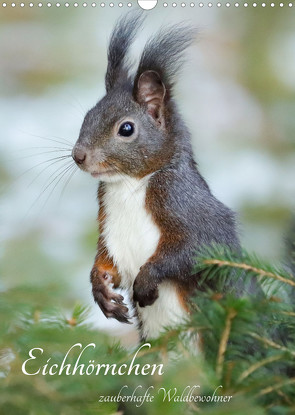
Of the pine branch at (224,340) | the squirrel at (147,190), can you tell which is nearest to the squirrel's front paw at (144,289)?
the squirrel at (147,190)

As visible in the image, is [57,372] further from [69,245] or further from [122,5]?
[69,245]

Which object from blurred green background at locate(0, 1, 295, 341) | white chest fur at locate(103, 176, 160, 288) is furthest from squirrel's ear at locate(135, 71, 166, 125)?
blurred green background at locate(0, 1, 295, 341)

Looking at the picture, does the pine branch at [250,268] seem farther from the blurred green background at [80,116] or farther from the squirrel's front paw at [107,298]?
the blurred green background at [80,116]

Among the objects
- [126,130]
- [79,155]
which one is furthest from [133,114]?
[79,155]

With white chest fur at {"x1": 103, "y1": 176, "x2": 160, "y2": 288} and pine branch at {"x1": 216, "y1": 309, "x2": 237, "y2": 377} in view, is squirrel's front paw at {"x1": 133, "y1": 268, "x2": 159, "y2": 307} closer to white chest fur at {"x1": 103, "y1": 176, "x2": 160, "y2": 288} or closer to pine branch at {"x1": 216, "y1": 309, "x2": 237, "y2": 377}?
white chest fur at {"x1": 103, "y1": 176, "x2": 160, "y2": 288}

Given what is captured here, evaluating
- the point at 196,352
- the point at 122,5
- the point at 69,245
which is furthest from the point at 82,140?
the point at 69,245

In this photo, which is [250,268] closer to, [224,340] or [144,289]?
[224,340]
